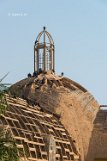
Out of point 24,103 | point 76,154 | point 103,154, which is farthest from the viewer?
point 103,154

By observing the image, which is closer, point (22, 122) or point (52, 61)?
point (22, 122)

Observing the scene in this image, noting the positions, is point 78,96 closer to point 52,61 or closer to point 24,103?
point 52,61

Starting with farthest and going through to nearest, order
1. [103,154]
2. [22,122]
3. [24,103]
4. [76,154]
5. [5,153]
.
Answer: [103,154], [76,154], [24,103], [22,122], [5,153]

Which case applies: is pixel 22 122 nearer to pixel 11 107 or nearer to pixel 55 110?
pixel 11 107

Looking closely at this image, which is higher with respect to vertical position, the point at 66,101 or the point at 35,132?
the point at 66,101

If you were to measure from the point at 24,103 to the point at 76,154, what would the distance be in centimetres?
823

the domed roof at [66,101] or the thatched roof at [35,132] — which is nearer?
the thatched roof at [35,132]

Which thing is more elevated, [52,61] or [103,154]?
[52,61]

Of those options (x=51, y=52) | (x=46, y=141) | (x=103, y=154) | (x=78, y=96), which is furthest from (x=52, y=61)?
(x=46, y=141)

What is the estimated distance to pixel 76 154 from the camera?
5722 cm

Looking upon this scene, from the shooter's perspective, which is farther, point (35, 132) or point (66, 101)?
point (66, 101)

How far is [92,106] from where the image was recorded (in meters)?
63.1

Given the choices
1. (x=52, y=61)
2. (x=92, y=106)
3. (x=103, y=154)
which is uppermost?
(x=52, y=61)

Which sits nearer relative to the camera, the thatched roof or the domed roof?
the thatched roof
